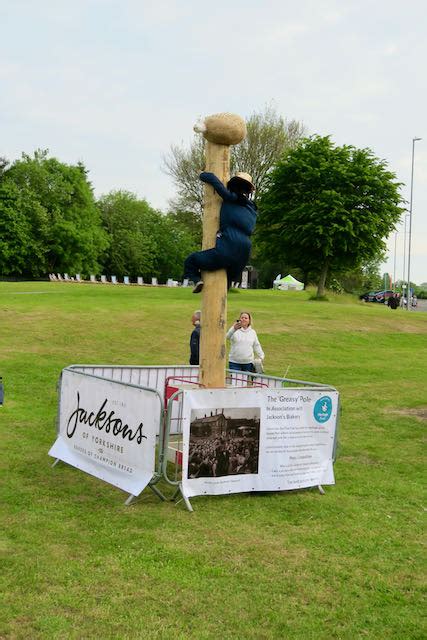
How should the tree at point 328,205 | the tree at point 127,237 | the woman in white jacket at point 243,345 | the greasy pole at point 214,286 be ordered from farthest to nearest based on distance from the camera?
the tree at point 127,237 → the tree at point 328,205 → the woman in white jacket at point 243,345 → the greasy pole at point 214,286

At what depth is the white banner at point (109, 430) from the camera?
683cm

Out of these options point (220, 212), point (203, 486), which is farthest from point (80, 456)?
point (220, 212)

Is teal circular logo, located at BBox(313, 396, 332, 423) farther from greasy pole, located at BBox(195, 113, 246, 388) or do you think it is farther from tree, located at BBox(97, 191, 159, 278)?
tree, located at BBox(97, 191, 159, 278)

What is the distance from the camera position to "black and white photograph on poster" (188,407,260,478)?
6.91 m

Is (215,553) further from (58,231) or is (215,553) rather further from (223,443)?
(58,231)

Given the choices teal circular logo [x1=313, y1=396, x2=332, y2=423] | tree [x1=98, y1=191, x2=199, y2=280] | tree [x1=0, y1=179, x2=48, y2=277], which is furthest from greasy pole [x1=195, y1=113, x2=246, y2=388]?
tree [x1=98, y1=191, x2=199, y2=280]

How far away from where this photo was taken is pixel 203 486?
6.96 meters

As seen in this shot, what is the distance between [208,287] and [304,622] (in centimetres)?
384

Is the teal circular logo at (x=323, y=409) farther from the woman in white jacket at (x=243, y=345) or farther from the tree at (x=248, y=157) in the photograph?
the tree at (x=248, y=157)

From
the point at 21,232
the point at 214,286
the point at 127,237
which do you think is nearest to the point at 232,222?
the point at 214,286

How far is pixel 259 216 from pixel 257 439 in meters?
33.5

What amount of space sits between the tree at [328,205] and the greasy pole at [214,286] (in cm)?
2916

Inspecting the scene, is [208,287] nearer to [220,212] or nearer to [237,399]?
[220,212]

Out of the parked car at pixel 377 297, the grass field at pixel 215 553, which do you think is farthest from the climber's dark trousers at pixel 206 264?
the parked car at pixel 377 297
